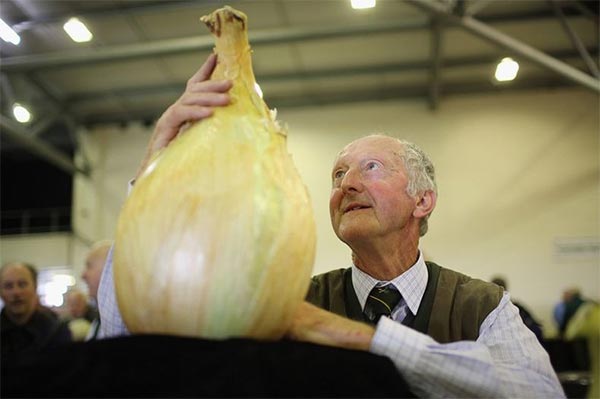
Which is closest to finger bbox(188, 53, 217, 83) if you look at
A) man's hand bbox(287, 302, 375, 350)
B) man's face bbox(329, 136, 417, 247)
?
man's hand bbox(287, 302, 375, 350)

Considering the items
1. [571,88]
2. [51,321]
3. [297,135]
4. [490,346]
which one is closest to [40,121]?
[297,135]

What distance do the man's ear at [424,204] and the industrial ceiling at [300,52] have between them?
3983 mm

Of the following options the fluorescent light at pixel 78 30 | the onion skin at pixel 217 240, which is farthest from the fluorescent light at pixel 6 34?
the fluorescent light at pixel 78 30

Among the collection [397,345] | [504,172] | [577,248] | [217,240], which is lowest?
[397,345]

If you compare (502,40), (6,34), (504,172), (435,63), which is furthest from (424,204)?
(504,172)

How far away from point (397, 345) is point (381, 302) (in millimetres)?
579

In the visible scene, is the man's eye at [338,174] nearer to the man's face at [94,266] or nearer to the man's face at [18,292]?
the man's face at [94,266]

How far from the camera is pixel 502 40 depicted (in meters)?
5.55

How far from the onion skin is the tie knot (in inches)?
26.4

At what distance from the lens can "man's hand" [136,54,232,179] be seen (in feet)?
2.22

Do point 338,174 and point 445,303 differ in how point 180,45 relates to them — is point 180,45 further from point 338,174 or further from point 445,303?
point 445,303

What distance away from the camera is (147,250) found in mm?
585

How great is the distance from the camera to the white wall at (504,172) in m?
7.74

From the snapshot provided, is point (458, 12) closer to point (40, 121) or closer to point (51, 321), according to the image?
point (51, 321)
